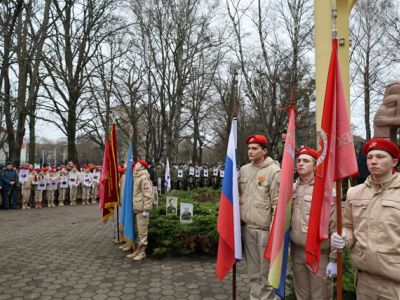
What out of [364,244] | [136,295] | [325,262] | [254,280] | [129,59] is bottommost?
[136,295]

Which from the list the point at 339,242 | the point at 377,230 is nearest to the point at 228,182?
the point at 339,242

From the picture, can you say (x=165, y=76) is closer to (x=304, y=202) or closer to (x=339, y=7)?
(x=339, y=7)

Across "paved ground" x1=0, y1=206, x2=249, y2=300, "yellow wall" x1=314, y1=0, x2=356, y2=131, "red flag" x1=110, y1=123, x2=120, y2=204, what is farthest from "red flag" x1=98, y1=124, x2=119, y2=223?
"yellow wall" x1=314, y1=0, x2=356, y2=131

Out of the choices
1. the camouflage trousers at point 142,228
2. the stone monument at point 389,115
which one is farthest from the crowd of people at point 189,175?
the stone monument at point 389,115

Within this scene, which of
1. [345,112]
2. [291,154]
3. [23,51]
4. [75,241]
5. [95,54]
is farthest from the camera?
[95,54]

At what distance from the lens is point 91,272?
6305 mm

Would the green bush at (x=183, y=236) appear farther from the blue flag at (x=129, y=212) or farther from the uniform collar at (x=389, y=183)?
the uniform collar at (x=389, y=183)

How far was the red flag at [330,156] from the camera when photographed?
3018 millimetres

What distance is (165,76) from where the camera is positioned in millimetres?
22547

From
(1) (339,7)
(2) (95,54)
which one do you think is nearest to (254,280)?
(1) (339,7)

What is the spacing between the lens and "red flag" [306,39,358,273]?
3.02 metres

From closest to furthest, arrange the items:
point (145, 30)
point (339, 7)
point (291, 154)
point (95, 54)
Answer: point (291, 154) < point (339, 7) < point (145, 30) < point (95, 54)

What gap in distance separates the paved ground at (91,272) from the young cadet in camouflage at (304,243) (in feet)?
5.69

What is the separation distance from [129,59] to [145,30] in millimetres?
3345
